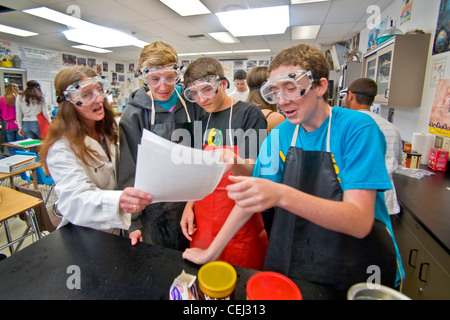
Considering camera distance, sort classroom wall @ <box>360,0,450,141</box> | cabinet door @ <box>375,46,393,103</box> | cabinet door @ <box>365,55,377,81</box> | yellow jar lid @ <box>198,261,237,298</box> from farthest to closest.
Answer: cabinet door @ <box>365,55,377,81</box>, cabinet door @ <box>375,46,393,103</box>, classroom wall @ <box>360,0,450,141</box>, yellow jar lid @ <box>198,261,237,298</box>

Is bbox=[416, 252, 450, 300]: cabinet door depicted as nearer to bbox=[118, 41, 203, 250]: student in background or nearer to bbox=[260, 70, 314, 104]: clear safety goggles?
bbox=[260, 70, 314, 104]: clear safety goggles

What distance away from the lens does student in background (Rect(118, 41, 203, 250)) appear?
1.41 meters

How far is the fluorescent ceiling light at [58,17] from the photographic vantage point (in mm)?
4216

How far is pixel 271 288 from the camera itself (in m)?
0.61

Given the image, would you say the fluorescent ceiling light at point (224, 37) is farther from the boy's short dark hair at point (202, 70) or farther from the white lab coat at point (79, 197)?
the white lab coat at point (79, 197)

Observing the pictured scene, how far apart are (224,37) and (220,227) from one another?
19.7ft

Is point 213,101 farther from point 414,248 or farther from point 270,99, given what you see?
point 414,248

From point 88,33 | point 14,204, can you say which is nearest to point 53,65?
point 88,33

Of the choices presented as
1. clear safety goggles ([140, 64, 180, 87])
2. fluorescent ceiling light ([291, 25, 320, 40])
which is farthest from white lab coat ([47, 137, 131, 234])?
fluorescent ceiling light ([291, 25, 320, 40])

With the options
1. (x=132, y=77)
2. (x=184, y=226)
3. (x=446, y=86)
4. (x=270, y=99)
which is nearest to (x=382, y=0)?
(x=446, y=86)

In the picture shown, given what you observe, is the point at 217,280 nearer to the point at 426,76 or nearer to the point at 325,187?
the point at 325,187

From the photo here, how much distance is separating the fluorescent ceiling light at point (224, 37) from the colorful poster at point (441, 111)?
468 centimetres

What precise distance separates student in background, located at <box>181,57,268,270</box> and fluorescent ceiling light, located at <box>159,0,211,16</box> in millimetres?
3080
